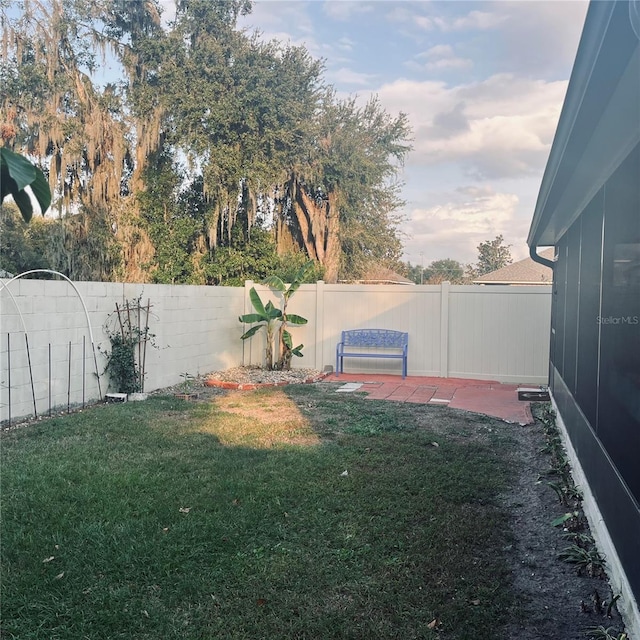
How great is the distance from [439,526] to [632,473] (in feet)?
4.74

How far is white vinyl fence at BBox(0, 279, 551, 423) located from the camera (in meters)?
6.14

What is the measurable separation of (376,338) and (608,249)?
7.65 m

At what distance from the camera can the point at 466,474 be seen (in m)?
4.45

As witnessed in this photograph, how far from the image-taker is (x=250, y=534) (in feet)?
10.6

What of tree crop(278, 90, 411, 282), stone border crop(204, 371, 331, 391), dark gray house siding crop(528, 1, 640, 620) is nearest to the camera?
dark gray house siding crop(528, 1, 640, 620)

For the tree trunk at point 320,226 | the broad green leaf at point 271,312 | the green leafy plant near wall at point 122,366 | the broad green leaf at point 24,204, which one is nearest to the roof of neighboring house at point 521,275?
the tree trunk at point 320,226

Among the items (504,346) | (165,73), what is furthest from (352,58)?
(165,73)

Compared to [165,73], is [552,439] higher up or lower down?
lower down

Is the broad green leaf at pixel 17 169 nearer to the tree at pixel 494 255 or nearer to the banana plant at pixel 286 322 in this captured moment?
the banana plant at pixel 286 322

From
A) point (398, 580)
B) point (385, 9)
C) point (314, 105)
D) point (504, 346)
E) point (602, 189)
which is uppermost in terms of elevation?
point (314, 105)

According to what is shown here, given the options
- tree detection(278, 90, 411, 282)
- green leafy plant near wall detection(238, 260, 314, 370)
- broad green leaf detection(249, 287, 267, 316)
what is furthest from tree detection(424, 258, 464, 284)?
broad green leaf detection(249, 287, 267, 316)

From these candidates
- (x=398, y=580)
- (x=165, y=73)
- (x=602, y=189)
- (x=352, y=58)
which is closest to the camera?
(x=398, y=580)

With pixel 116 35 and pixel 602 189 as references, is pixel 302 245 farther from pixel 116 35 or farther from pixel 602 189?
pixel 602 189

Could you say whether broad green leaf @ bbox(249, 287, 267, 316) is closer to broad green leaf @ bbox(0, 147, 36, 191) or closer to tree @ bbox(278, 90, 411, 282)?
tree @ bbox(278, 90, 411, 282)
